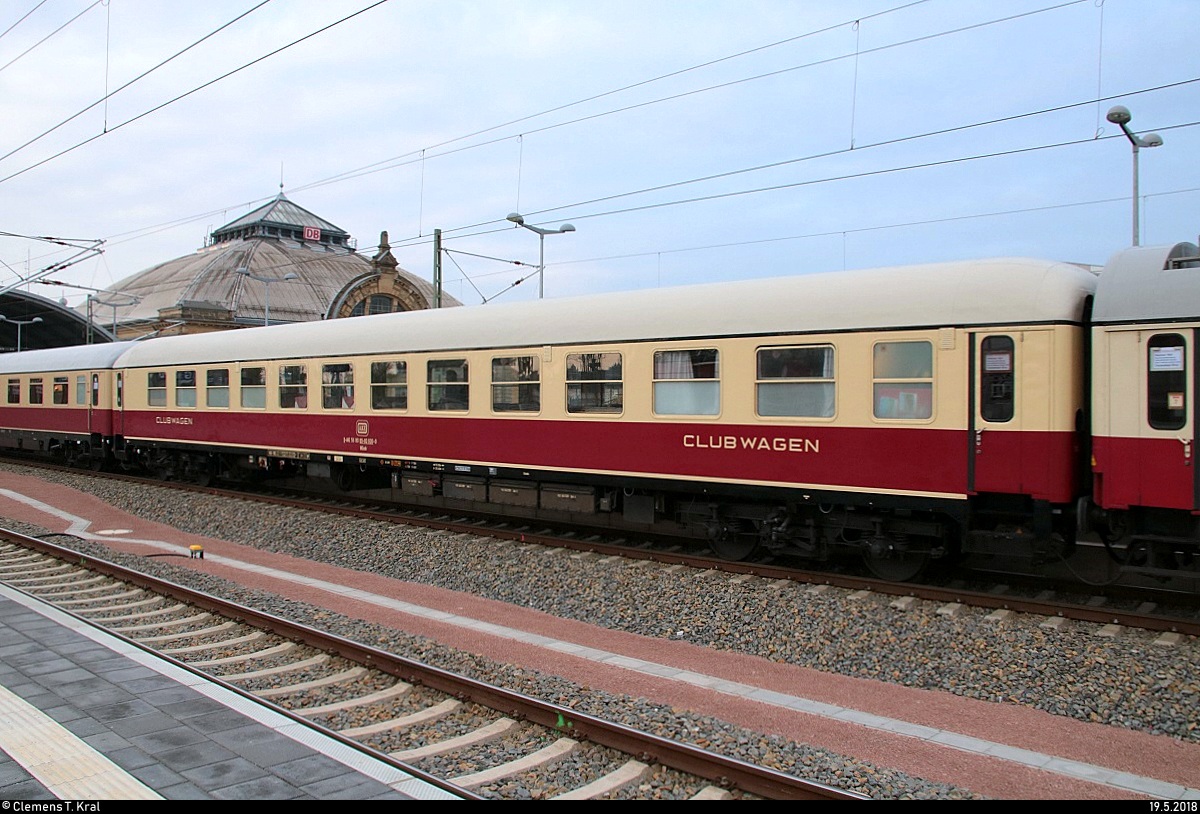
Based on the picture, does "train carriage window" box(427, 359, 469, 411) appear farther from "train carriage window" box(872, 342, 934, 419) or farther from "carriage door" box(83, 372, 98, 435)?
"carriage door" box(83, 372, 98, 435)

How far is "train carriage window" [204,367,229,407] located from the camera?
66.7ft

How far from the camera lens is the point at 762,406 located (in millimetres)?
11148

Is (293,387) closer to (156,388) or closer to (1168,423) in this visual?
(156,388)

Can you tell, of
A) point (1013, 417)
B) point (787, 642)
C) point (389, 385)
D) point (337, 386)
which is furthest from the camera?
point (337, 386)

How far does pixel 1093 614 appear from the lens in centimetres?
A: 884

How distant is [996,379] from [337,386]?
12192mm

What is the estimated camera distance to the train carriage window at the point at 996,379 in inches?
369

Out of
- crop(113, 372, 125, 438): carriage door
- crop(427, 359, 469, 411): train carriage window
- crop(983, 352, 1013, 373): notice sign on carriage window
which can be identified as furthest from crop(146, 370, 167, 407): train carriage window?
crop(983, 352, 1013, 373): notice sign on carriage window

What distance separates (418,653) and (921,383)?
6079 millimetres

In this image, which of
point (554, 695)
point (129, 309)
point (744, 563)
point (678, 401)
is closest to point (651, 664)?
point (554, 695)

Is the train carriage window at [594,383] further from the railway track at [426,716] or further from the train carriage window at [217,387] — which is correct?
the train carriage window at [217,387]

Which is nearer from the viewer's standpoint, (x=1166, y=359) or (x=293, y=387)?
(x=1166, y=359)

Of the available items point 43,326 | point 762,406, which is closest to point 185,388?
point 762,406

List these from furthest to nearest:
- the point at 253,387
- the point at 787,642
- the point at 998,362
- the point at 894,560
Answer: the point at 253,387, the point at 894,560, the point at 998,362, the point at 787,642
